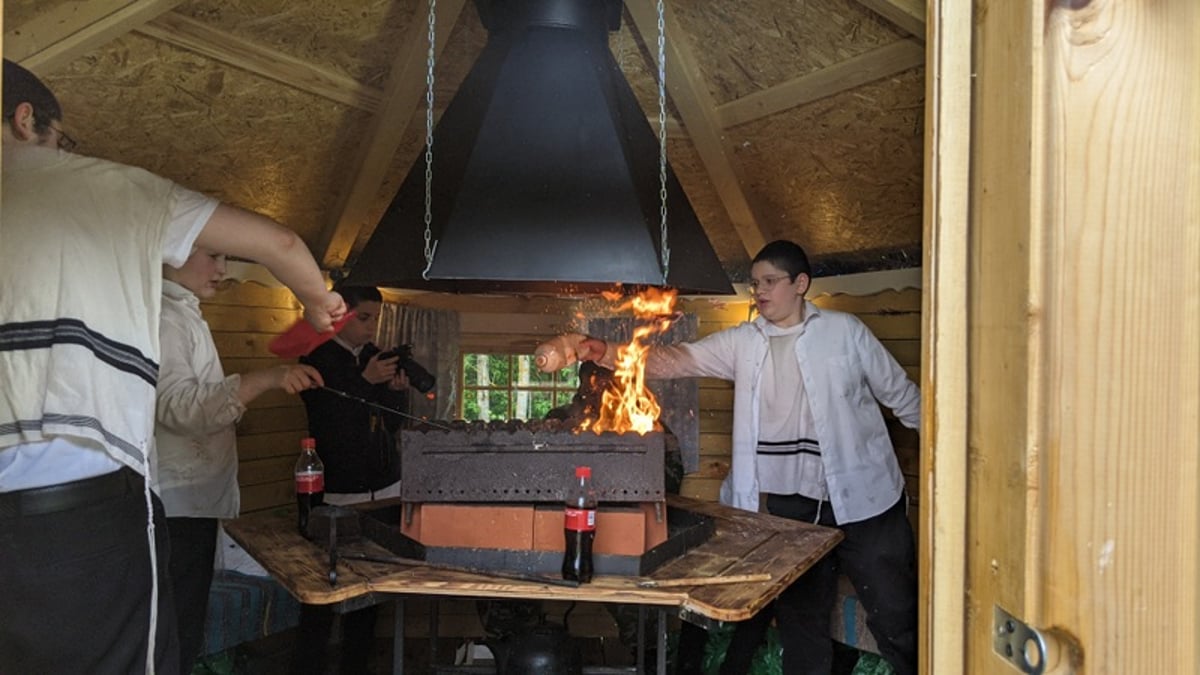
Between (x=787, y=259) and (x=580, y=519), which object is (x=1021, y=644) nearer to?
(x=580, y=519)

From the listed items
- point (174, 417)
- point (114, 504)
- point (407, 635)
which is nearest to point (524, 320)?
point (407, 635)

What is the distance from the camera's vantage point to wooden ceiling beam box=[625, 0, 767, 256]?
3.63 m

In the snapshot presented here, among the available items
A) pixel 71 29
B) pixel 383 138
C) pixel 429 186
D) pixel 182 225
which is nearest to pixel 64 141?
pixel 182 225

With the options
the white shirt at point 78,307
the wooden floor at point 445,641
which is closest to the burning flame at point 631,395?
the wooden floor at point 445,641

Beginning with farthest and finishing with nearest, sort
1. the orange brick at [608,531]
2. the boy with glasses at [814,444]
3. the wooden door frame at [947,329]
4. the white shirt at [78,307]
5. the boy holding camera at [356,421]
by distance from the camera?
the boy holding camera at [356,421] → the boy with glasses at [814,444] → the orange brick at [608,531] → the white shirt at [78,307] → the wooden door frame at [947,329]

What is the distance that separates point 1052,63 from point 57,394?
5.70 feet

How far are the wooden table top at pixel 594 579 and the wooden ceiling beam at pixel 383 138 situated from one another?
80.6 inches

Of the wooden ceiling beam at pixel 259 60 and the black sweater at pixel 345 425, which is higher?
the wooden ceiling beam at pixel 259 60

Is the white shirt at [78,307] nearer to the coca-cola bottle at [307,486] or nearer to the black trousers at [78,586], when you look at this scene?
the black trousers at [78,586]

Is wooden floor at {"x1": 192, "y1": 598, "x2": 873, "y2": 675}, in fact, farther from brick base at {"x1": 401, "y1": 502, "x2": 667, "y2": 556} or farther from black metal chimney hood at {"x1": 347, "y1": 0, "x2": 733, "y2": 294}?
black metal chimney hood at {"x1": 347, "y1": 0, "x2": 733, "y2": 294}

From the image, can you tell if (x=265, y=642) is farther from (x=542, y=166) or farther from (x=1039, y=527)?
(x=1039, y=527)

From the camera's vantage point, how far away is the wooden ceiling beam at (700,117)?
11.9ft

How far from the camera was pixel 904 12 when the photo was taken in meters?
2.82

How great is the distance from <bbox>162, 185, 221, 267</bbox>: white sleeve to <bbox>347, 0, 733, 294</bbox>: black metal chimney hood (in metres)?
0.90
